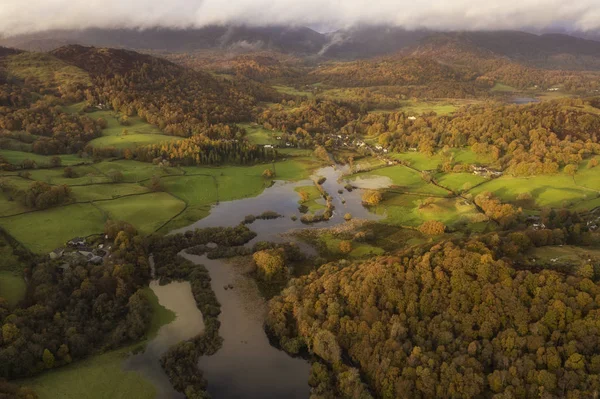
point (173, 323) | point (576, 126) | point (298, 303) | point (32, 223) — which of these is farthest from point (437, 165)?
point (32, 223)

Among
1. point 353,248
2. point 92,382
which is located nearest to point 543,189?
point 353,248

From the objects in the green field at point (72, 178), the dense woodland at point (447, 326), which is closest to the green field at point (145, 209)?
the green field at point (72, 178)

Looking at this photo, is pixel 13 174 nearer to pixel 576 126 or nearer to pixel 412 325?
pixel 412 325

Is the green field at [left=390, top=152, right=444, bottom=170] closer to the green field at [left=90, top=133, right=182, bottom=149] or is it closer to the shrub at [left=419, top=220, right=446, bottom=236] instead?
the shrub at [left=419, top=220, right=446, bottom=236]

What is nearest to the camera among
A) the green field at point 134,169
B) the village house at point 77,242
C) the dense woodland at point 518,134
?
the village house at point 77,242

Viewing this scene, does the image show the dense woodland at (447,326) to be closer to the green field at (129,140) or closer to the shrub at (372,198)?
the shrub at (372,198)

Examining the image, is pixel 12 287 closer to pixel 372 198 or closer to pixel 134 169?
pixel 134 169

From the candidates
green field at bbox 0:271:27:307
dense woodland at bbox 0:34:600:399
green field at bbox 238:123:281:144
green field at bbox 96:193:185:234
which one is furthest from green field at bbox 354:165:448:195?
green field at bbox 0:271:27:307
